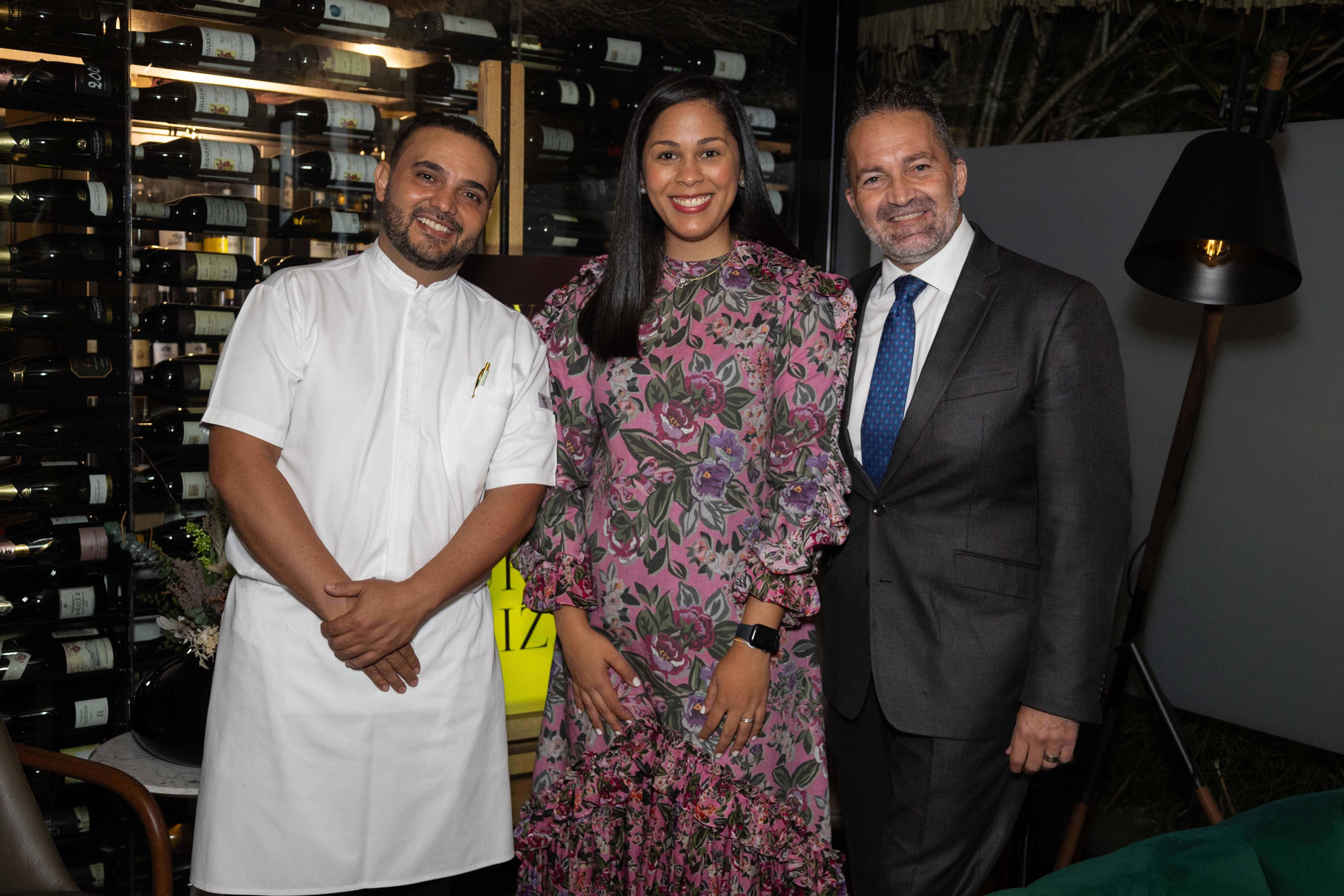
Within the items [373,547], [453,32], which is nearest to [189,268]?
[453,32]

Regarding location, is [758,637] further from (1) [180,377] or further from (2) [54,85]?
(2) [54,85]

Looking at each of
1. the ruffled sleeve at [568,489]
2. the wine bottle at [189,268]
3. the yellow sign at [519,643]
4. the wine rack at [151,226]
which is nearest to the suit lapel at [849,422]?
the ruffled sleeve at [568,489]

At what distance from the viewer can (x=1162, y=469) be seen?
3.27 meters

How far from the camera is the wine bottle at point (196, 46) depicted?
318 centimetres

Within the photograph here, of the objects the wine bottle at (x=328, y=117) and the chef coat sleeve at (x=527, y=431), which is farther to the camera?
the wine bottle at (x=328, y=117)

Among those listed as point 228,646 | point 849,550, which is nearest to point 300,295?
point 228,646

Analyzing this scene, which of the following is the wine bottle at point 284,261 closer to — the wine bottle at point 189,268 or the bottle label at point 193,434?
the wine bottle at point 189,268

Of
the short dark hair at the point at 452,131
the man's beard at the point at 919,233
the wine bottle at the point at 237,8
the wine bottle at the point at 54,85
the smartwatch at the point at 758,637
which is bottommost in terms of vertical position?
the smartwatch at the point at 758,637

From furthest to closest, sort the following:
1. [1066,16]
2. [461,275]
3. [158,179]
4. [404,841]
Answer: [1066,16] → [158,179] → [461,275] → [404,841]

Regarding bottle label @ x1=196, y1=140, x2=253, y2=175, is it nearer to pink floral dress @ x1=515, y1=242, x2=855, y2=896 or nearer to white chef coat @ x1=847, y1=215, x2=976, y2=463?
pink floral dress @ x1=515, y1=242, x2=855, y2=896

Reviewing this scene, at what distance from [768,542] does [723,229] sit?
57 cm

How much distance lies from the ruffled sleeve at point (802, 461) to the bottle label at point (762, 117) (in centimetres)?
251

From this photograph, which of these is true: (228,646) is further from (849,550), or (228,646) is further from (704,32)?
(704,32)

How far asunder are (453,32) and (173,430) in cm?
153
